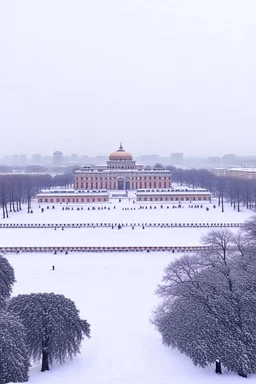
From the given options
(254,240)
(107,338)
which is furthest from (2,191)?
(107,338)

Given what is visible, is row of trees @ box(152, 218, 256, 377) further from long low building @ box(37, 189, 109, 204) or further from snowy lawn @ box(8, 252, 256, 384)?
long low building @ box(37, 189, 109, 204)


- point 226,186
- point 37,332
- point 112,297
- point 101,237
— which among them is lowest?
point 112,297

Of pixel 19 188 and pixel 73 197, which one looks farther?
pixel 73 197

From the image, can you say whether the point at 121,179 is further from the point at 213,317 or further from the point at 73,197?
the point at 213,317

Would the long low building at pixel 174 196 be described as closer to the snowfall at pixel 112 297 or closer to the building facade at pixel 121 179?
the building facade at pixel 121 179

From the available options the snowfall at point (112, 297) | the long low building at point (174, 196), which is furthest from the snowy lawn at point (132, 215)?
the long low building at point (174, 196)

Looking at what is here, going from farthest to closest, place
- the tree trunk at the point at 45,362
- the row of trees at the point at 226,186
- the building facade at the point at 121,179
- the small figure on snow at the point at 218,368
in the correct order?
the building facade at the point at 121,179 < the row of trees at the point at 226,186 < the tree trunk at the point at 45,362 < the small figure on snow at the point at 218,368

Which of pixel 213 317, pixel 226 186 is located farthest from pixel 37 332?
pixel 226 186
